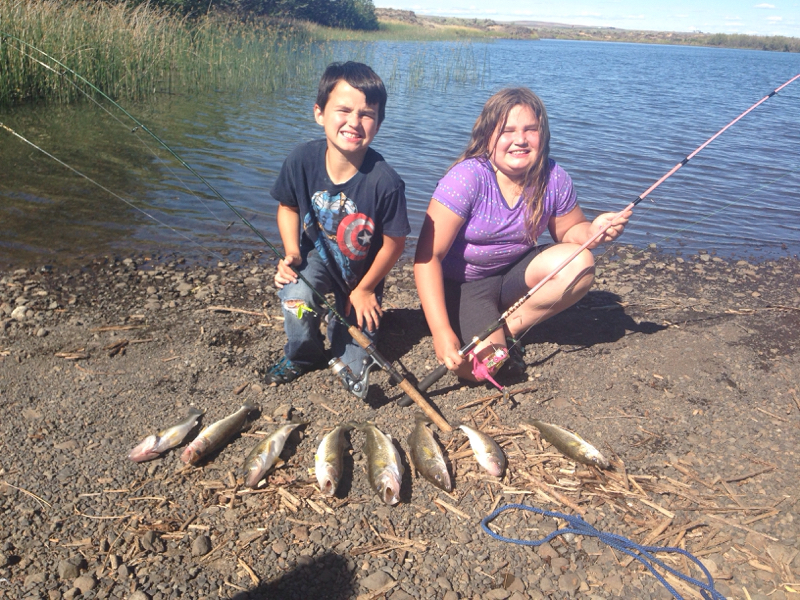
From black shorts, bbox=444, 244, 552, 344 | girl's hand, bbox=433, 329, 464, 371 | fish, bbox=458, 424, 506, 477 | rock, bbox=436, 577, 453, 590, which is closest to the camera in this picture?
rock, bbox=436, 577, 453, 590

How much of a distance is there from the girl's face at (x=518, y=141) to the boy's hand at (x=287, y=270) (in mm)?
1315

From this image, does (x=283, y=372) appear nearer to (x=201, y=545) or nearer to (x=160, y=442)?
(x=160, y=442)

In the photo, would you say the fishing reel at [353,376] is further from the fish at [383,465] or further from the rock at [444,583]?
the rock at [444,583]

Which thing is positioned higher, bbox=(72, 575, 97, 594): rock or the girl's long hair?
the girl's long hair

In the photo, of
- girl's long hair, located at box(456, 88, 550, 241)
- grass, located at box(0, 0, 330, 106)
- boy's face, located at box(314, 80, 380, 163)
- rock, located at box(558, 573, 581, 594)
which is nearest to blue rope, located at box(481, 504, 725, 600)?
rock, located at box(558, 573, 581, 594)

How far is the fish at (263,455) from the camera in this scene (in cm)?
292

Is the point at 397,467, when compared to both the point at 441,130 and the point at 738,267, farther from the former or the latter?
the point at 441,130

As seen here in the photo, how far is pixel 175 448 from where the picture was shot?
3.13 metres

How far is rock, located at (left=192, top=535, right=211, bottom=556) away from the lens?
8.30 feet

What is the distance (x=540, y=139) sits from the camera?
11.7 feet

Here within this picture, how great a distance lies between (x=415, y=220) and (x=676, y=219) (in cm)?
349

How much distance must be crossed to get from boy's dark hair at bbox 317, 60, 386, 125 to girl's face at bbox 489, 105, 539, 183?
0.72m

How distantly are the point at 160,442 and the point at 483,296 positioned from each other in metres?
2.08

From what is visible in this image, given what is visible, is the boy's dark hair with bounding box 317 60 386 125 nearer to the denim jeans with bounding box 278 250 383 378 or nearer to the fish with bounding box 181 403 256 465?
the denim jeans with bounding box 278 250 383 378
